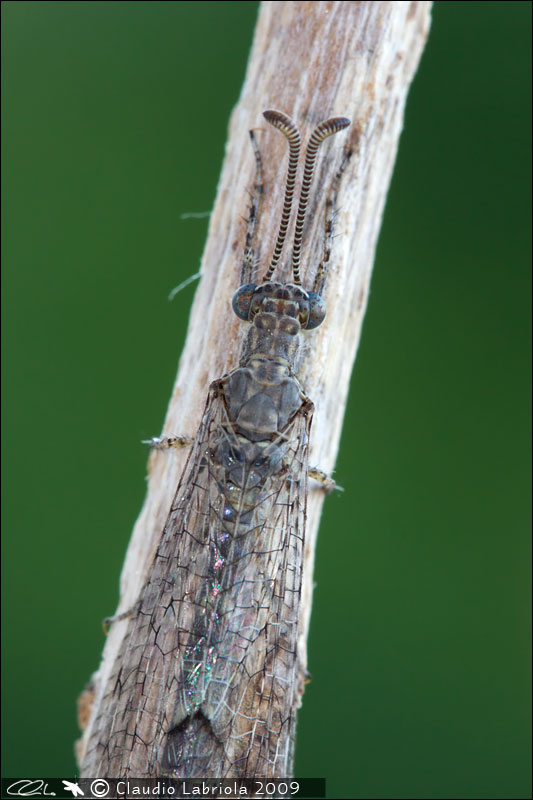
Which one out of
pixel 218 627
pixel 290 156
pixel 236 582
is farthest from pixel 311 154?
pixel 218 627

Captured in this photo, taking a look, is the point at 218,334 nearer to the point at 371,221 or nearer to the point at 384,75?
the point at 371,221

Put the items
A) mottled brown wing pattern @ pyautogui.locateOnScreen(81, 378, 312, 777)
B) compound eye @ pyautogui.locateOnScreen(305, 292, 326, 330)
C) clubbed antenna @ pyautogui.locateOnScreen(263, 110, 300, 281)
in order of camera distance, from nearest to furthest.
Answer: mottled brown wing pattern @ pyautogui.locateOnScreen(81, 378, 312, 777)
clubbed antenna @ pyautogui.locateOnScreen(263, 110, 300, 281)
compound eye @ pyautogui.locateOnScreen(305, 292, 326, 330)

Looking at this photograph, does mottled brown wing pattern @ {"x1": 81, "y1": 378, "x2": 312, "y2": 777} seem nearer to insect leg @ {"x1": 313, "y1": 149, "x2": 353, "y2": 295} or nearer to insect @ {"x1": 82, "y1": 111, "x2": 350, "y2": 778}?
insect @ {"x1": 82, "y1": 111, "x2": 350, "y2": 778}

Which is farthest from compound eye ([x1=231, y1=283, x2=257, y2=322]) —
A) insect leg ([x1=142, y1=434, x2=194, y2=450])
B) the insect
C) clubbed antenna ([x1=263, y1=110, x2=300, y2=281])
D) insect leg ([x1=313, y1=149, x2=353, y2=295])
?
insect leg ([x1=142, y1=434, x2=194, y2=450])

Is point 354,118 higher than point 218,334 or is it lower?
higher

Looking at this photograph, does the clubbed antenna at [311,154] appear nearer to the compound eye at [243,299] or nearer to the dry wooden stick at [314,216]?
the dry wooden stick at [314,216]

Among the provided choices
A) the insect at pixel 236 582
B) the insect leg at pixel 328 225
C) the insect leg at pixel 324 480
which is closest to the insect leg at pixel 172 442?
the insect at pixel 236 582

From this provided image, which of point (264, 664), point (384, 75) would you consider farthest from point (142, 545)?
point (384, 75)
